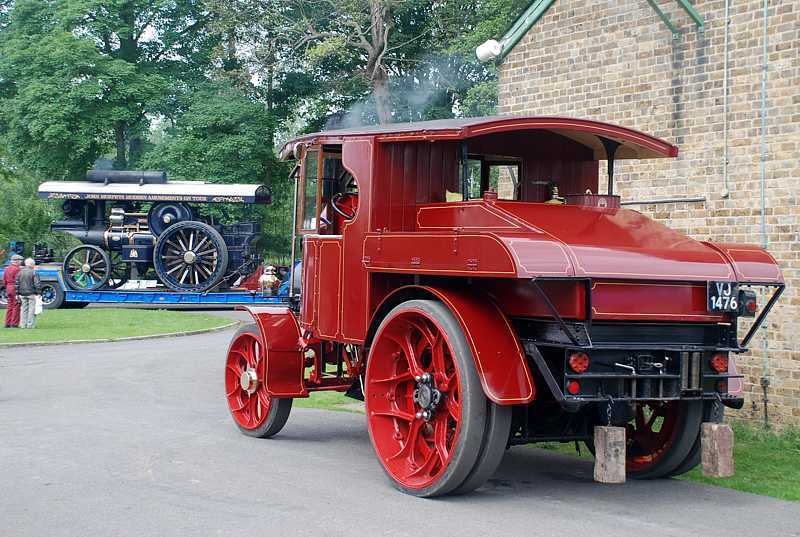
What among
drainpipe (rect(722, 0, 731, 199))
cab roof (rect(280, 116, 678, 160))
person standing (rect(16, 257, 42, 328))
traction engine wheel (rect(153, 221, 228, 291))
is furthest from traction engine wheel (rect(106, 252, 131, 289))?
cab roof (rect(280, 116, 678, 160))

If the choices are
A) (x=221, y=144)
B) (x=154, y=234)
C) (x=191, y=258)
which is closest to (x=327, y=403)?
(x=191, y=258)

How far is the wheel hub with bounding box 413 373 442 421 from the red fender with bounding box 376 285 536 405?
56cm

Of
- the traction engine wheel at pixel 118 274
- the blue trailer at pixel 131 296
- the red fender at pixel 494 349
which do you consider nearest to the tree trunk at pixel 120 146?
the traction engine wheel at pixel 118 274

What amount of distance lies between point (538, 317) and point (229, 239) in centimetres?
2207

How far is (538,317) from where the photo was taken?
6.58 metres

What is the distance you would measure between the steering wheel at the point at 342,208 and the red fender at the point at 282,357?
1092mm

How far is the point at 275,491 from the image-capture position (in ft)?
22.8

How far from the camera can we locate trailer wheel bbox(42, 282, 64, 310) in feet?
90.5

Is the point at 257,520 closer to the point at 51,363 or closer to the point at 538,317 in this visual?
the point at 538,317

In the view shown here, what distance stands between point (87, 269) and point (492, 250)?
2332 cm

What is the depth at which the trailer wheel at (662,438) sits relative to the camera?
23.9 feet

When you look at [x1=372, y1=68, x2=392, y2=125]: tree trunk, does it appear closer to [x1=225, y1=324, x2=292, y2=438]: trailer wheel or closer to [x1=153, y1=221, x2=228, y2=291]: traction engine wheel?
[x1=153, y1=221, x2=228, y2=291]: traction engine wheel

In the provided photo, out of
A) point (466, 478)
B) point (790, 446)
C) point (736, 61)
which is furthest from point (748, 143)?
point (466, 478)

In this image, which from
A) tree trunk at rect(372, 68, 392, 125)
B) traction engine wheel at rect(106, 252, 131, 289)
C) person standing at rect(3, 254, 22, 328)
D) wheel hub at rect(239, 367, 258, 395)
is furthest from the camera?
tree trunk at rect(372, 68, 392, 125)
